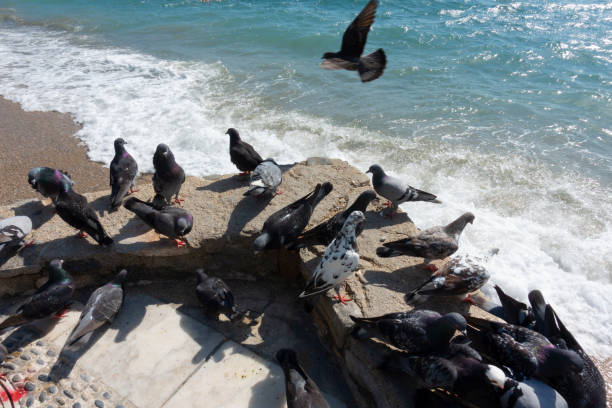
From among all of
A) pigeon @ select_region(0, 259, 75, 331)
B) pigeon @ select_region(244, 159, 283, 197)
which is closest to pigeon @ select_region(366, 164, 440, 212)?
pigeon @ select_region(244, 159, 283, 197)

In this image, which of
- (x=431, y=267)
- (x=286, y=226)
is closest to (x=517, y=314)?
(x=431, y=267)

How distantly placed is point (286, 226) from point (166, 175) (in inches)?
77.2

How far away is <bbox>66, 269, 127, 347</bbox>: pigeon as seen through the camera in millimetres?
3777

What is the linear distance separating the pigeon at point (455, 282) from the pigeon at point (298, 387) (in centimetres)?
144

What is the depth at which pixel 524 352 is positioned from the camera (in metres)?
3.29

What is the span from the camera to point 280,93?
41.5 feet

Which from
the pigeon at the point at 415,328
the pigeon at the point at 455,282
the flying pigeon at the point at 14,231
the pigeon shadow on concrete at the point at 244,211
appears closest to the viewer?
the pigeon at the point at 415,328

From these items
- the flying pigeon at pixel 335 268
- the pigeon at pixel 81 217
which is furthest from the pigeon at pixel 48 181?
the flying pigeon at pixel 335 268

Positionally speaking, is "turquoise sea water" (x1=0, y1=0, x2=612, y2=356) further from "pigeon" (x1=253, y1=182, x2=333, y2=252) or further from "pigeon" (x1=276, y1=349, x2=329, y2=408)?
"pigeon" (x1=276, y1=349, x2=329, y2=408)

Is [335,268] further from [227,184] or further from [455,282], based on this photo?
[227,184]

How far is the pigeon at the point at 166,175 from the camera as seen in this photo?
197 inches

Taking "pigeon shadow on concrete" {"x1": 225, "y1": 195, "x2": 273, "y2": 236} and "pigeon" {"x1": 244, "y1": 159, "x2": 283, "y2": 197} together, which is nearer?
"pigeon shadow on concrete" {"x1": 225, "y1": 195, "x2": 273, "y2": 236}

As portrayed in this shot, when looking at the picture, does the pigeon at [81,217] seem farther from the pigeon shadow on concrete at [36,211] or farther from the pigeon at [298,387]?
the pigeon at [298,387]

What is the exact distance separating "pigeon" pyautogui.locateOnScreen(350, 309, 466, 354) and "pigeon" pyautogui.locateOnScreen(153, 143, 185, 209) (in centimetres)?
314
